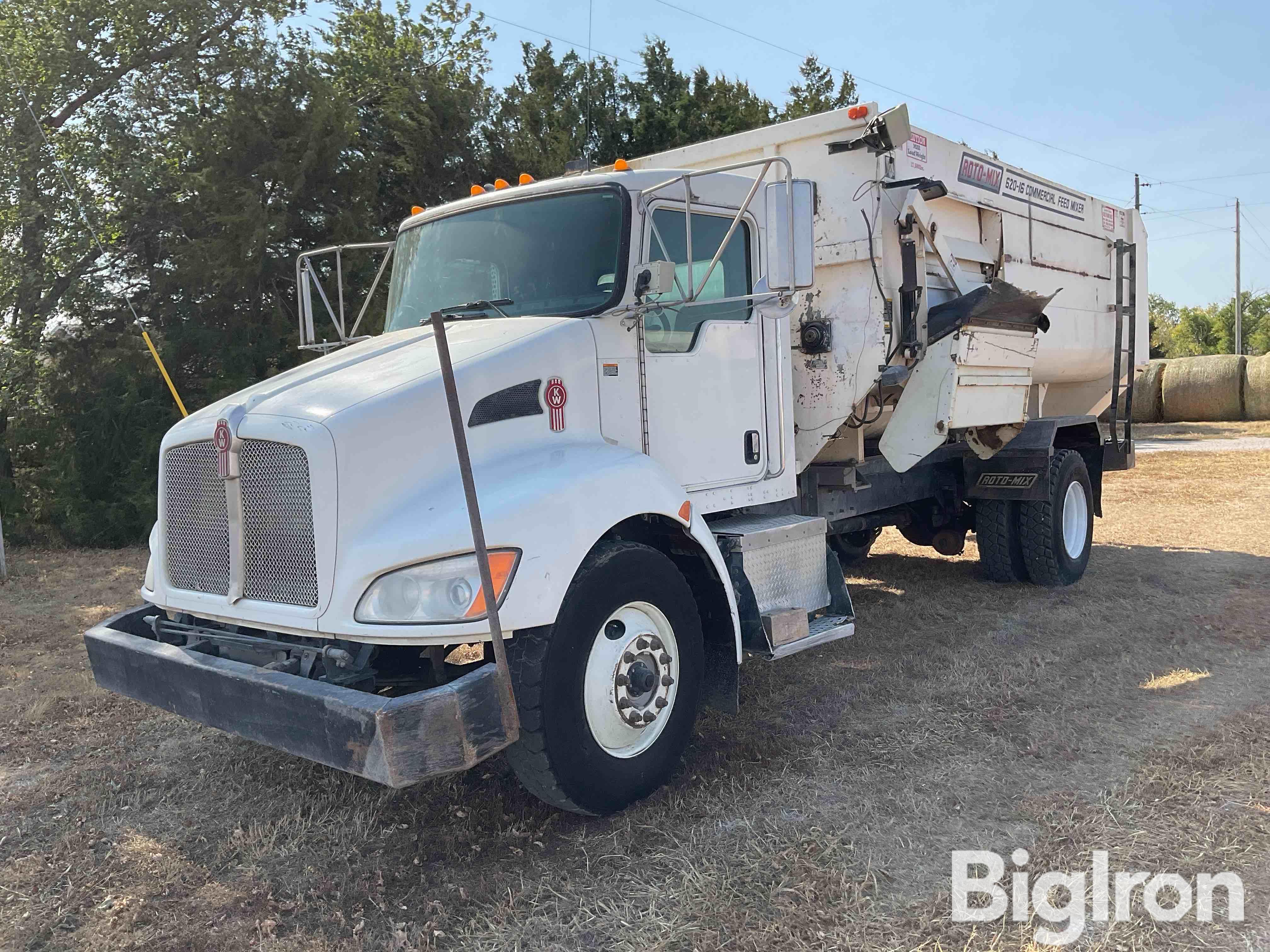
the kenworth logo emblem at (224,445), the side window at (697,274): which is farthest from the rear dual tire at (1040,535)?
the kenworth logo emblem at (224,445)

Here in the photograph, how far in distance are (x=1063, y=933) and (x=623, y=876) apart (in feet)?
4.59

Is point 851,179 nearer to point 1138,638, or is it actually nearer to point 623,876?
point 1138,638

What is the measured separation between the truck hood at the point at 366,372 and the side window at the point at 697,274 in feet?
1.63

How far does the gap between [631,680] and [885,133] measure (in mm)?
3572

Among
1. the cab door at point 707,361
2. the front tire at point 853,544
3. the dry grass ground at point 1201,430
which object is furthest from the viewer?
the dry grass ground at point 1201,430

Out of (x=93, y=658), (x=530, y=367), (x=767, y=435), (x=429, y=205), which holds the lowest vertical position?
(x=93, y=658)

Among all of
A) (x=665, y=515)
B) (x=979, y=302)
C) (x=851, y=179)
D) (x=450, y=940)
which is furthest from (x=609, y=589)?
(x=979, y=302)

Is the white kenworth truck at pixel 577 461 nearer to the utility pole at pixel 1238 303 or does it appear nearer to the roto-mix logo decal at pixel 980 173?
the roto-mix logo decal at pixel 980 173

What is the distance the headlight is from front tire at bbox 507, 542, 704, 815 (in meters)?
0.30

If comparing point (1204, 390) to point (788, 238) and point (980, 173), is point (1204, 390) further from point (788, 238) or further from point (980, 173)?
point (788, 238)

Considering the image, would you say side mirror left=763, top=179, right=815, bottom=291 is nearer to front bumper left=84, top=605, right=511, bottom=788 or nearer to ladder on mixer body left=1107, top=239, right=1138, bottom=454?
front bumper left=84, top=605, right=511, bottom=788

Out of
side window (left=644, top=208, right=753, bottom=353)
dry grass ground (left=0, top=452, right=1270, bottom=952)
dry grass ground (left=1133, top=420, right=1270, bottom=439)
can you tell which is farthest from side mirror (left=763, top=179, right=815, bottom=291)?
dry grass ground (left=1133, top=420, right=1270, bottom=439)

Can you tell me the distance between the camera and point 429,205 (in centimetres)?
1385

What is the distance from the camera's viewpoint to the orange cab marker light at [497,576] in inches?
122
